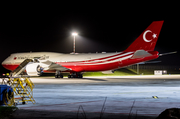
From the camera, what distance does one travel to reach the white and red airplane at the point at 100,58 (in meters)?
41.0

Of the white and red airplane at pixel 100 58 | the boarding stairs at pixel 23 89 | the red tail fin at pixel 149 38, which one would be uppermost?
the red tail fin at pixel 149 38

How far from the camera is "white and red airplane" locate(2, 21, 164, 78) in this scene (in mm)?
41000

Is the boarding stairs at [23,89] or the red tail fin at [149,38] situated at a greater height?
the red tail fin at [149,38]

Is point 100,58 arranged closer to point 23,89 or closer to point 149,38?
point 149,38

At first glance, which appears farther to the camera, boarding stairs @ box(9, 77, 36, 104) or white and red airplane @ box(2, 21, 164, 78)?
white and red airplane @ box(2, 21, 164, 78)

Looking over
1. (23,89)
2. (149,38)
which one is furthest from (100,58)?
(23,89)

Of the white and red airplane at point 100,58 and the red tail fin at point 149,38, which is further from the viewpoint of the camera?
the red tail fin at point 149,38

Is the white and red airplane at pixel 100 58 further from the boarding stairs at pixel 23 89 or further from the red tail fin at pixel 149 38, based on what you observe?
the boarding stairs at pixel 23 89

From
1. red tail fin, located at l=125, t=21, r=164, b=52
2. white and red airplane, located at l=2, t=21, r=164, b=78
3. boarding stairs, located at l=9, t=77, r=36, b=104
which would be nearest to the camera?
boarding stairs, located at l=9, t=77, r=36, b=104

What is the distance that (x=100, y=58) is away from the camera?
147ft

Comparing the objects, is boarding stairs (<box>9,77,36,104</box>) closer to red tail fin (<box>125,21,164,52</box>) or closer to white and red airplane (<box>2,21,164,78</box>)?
white and red airplane (<box>2,21,164,78</box>)

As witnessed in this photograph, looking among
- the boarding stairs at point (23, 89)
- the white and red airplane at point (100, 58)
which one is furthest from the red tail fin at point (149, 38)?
the boarding stairs at point (23, 89)

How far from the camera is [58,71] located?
4741cm

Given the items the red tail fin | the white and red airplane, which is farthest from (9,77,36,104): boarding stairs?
the red tail fin
